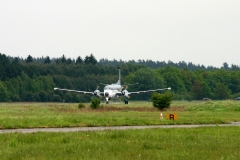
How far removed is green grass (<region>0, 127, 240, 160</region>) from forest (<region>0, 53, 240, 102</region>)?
314 feet

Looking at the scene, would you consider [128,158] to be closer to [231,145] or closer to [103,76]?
[231,145]

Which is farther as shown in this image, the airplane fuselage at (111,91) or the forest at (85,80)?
the forest at (85,80)

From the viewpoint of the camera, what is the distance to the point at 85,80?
151 metres

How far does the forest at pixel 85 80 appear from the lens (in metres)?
129

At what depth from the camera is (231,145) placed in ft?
74.3

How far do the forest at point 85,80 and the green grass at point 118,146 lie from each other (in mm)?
95756

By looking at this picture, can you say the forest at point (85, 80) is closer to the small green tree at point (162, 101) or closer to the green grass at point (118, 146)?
the small green tree at point (162, 101)

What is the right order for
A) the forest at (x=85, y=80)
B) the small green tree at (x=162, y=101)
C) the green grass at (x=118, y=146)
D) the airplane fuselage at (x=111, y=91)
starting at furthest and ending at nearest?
1. the forest at (x=85, y=80)
2. the airplane fuselage at (x=111, y=91)
3. the small green tree at (x=162, y=101)
4. the green grass at (x=118, y=146)

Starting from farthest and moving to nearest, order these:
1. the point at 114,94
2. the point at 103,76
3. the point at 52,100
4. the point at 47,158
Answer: the point at 103,76 < the point at 52,100 < the point at 114,94 < the point at 47,158

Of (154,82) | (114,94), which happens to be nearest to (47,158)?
(114,94)

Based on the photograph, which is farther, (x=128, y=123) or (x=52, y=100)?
(x=52, y=100)

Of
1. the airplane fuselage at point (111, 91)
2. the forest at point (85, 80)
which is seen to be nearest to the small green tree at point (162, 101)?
the airplane fuselage at point (111, 91)

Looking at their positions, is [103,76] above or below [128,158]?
above

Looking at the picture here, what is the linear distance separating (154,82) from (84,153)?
124213 mm
